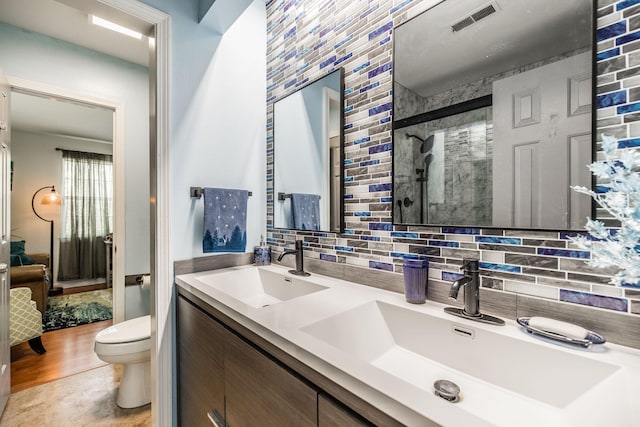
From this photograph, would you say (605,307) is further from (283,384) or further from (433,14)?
(433,14)

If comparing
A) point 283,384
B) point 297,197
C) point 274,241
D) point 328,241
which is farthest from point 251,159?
point 283,384

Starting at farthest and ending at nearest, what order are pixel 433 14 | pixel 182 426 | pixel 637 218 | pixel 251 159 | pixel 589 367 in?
1. pixel 251 159
2. pixel 182 426
3. pixel 433 14
4. pixel 589 367
5. pixel 637 218

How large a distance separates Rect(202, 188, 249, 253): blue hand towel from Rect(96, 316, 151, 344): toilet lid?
0.81 metres

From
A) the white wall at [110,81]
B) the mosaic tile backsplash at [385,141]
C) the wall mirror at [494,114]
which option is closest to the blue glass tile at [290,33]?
the mosaic tile backsplash at [385,141]

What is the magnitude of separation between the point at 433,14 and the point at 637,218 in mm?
978

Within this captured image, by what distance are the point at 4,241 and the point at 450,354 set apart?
8.28 feet

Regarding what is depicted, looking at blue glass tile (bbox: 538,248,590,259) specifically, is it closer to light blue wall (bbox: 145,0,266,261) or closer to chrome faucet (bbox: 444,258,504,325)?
chrome faucet (bbox: 444,258,504,325)

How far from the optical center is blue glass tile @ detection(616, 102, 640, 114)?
2.25 feet

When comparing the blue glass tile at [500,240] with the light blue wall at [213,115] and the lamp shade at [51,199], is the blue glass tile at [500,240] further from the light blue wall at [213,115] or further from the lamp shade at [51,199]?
the lamp shade at [51,199]

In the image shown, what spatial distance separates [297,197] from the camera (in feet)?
5.47

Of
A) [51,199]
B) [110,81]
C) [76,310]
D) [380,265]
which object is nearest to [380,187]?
[380,265]

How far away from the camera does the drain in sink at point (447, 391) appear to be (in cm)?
66

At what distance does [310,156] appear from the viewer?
160 centimetres

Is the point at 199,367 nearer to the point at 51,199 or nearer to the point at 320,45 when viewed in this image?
the point at 320,45
